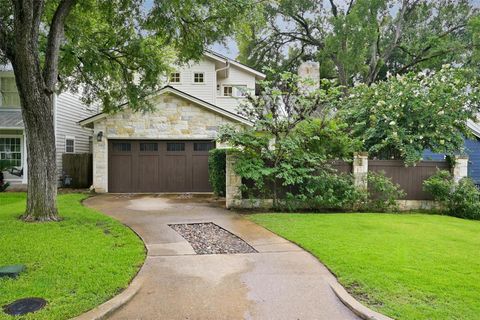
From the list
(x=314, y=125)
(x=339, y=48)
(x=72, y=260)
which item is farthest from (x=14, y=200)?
(x=339, y=48)

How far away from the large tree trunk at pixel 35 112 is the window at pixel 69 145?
9.44 meters

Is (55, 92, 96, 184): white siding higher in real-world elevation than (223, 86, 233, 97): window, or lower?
lower

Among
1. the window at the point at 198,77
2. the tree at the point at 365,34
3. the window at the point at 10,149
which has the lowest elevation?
the window at the point at 10,149

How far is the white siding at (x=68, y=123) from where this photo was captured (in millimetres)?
15391

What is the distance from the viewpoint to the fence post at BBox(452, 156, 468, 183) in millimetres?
10594

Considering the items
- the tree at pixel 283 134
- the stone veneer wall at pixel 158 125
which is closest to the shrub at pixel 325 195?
the tree at pixel 283 134

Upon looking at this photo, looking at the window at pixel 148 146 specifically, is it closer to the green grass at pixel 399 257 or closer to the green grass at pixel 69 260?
the green grass at pixel 69 260

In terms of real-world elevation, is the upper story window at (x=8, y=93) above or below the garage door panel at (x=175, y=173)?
above

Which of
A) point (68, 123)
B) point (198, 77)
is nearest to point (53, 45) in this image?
point (68, 123)

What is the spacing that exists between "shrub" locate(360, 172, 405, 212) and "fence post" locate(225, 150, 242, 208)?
376 centimetres

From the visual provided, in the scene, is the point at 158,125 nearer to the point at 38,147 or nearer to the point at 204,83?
the point at 204,83

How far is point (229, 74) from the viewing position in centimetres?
1872

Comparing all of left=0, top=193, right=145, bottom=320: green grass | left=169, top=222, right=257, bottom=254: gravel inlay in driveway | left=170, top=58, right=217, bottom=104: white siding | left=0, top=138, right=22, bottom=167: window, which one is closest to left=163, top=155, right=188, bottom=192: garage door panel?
left=170, top=58, right=217, bottom=104: white siding

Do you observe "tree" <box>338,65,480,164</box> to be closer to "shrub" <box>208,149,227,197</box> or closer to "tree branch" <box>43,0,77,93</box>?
"shrub" <box>208,149,227,197</box>
